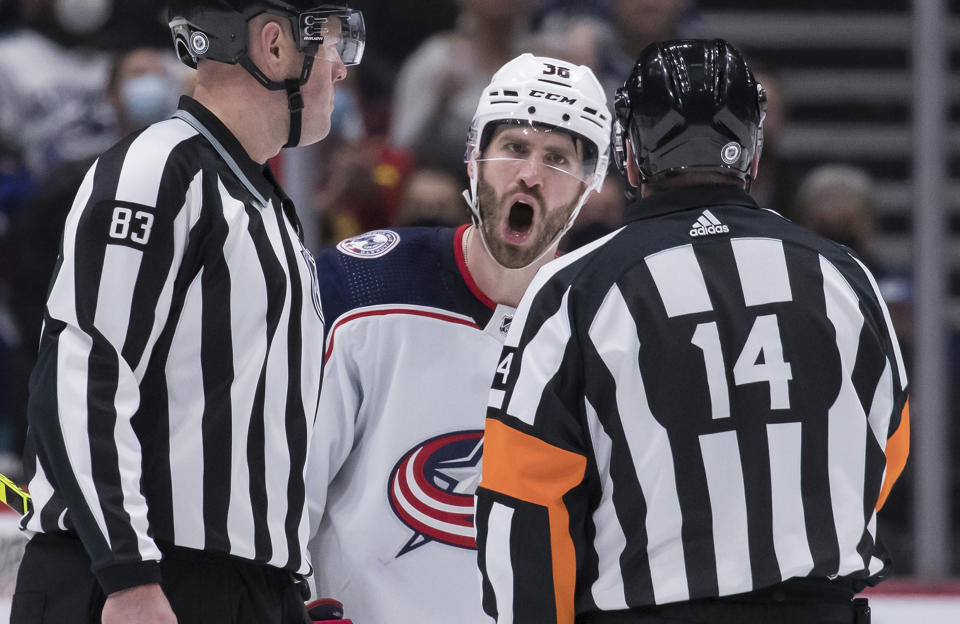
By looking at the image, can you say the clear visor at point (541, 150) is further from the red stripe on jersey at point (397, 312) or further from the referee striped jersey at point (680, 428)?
the referee striped jersey at point (680, 428)

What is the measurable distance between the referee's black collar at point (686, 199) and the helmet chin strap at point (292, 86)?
1.66 ft

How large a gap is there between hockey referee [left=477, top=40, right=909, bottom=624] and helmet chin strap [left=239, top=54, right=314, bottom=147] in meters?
0.44

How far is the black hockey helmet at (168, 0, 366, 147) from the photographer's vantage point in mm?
1836

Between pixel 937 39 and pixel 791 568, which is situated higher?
pixel 937 39

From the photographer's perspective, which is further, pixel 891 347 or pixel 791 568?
pixel 891 347

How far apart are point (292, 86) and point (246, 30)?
0.10 meters

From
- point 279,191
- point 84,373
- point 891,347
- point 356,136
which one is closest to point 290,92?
point 279,191

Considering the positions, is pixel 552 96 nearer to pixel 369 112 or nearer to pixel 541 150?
pixel 541 150

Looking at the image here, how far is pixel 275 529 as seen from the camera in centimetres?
177

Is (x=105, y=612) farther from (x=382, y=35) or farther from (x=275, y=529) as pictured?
(x=382, y=35)

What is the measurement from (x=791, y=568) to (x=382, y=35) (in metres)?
3.43

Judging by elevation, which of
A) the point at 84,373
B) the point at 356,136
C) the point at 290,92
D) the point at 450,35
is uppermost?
the point at 450,35

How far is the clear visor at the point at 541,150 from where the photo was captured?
7.95ft

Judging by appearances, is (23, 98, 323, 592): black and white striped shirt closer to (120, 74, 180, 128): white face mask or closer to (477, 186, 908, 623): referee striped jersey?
(477, 186, 908, 623): referee striped jersey
